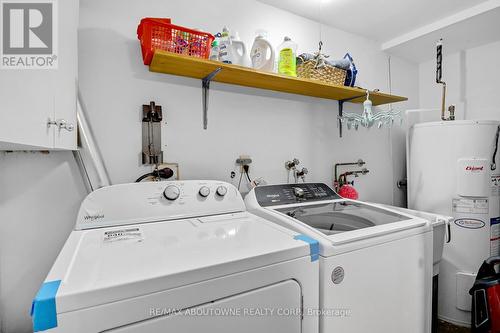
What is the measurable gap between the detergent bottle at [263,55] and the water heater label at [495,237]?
6.90ft

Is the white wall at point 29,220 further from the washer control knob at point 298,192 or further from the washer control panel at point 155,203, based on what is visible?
the washer control knob at point 298,192

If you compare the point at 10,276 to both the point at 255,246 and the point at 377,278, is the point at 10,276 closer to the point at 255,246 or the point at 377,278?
the point at 255,246

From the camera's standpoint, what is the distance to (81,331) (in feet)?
2.09

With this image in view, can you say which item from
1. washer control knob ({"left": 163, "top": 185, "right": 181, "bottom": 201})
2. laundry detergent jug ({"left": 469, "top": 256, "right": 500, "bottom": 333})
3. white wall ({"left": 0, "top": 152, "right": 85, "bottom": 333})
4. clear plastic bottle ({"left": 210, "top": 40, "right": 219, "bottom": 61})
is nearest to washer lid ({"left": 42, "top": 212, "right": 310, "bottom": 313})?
washer control knob ({"left": 163, "top": 185, "right": 181, "bottom": 201})

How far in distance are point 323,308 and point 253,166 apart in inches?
42.7

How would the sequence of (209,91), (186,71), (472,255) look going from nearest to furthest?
(186,71), (209,91), (472,255)

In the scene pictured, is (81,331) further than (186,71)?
No

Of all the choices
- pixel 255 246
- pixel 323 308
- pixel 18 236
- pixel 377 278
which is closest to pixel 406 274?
pixel 377 278

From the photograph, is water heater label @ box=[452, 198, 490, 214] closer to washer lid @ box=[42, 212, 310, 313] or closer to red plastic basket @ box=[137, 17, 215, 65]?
washer lid @ box=[42, 212, 310, 313]

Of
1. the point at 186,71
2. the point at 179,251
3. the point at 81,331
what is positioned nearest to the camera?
the point at 81,331

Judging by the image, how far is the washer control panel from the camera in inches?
46.9

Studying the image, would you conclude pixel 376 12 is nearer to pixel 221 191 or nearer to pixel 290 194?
pixel 290 194

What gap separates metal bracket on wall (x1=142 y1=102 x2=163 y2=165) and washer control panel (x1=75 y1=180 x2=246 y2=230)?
10.4 inches

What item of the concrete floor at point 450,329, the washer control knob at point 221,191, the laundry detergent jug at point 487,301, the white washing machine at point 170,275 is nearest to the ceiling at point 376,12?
the washer control knob at point 221,191
